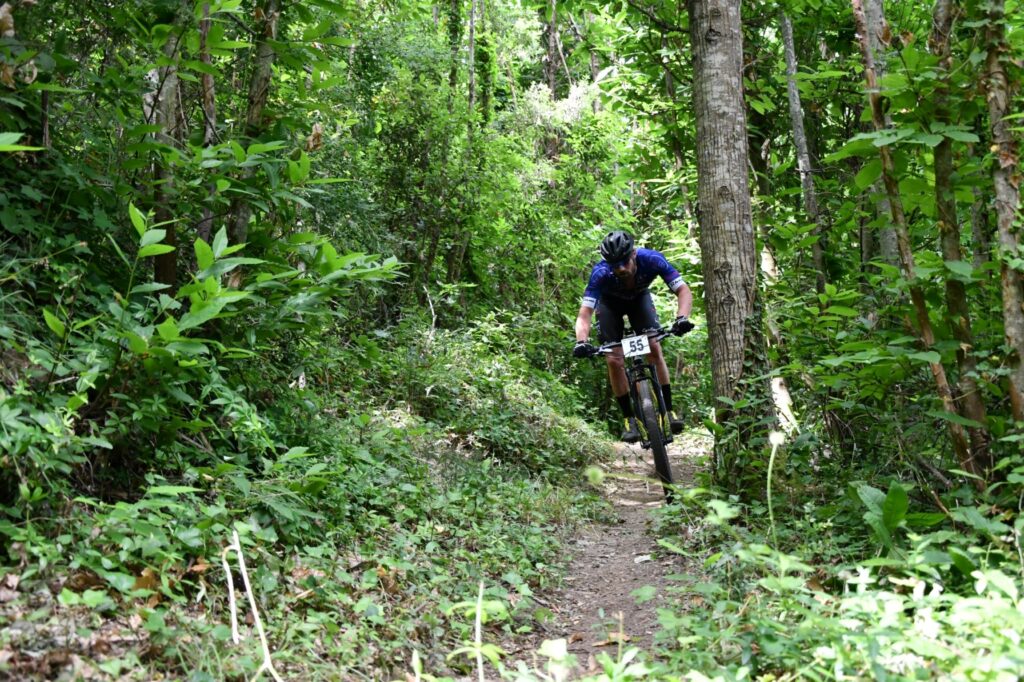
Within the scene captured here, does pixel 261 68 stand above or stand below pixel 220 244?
above

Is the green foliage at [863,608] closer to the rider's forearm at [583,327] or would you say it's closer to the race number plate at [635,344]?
the race number plate at [635,344]

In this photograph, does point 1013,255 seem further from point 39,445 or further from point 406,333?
point 406,333

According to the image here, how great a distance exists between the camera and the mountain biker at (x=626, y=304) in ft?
21.6

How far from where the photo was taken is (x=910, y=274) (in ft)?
12.1

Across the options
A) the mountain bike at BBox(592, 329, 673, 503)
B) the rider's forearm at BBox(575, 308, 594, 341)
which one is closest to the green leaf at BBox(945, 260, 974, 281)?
the mountain bike at BBox(592, 329, 673, 503)

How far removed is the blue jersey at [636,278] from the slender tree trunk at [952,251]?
3002mm

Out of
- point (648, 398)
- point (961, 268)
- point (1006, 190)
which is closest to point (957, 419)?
point (961, 268)

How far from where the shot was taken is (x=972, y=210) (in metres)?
4.05

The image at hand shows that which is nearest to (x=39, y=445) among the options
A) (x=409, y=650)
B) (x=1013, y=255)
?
(x=409, y=650)

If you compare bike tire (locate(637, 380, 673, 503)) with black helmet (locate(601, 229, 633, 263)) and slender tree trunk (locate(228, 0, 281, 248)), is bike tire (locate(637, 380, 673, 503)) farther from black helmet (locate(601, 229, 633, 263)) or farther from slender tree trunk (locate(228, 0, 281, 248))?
slender tree trunk (locate(228, 0, 281, 248))

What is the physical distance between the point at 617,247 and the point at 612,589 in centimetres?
294

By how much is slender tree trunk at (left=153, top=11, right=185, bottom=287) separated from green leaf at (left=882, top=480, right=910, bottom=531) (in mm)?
3652

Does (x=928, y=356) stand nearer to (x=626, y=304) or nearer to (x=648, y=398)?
(x=648, y=398)

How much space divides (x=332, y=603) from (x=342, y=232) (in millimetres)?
5156
